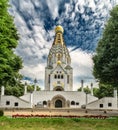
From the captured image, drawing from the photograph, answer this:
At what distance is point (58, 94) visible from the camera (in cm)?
5878

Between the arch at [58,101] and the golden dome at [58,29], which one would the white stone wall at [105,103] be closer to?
the arch at [58,101]

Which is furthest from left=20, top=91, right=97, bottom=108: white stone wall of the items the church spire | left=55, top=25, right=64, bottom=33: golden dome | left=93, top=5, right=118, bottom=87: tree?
left=93, top=5, right=118, bottom=87: tree

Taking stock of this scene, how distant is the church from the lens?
5235cm

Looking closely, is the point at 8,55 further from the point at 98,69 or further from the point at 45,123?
the point at 98,69

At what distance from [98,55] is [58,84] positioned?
4017 centimetres

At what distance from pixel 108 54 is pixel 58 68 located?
4116 cm

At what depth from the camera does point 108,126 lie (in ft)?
56.2

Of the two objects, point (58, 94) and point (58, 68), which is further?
point (58, 68)

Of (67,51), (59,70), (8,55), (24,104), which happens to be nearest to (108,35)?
(8,55)

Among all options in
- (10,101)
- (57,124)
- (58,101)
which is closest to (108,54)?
(57,124)

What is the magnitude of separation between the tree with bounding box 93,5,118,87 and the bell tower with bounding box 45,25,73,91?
127 ft

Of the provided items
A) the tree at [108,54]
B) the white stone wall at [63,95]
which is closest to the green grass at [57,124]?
the tree at [108,54]

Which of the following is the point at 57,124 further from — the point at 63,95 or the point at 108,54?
the point at 63,95

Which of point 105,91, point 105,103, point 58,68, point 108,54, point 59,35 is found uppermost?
point 59,35
